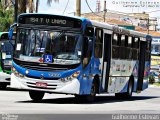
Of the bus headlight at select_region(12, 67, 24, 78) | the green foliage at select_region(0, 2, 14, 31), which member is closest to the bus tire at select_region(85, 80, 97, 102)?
the bus headlight at select_region(12, 67, 24, 78)

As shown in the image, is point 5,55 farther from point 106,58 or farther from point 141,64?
point 106,58

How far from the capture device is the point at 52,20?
2239 cm

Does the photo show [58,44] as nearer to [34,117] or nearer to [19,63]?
[19,63]

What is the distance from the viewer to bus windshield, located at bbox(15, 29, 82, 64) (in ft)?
72.0

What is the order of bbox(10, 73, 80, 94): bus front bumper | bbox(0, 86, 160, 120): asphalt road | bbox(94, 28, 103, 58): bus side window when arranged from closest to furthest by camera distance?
bbox(0, 86, 160, 120): asphalt road, bbox(10, 73, 80, 94): bus front bumper, bbox(94, 28, 103, 58): bus side window

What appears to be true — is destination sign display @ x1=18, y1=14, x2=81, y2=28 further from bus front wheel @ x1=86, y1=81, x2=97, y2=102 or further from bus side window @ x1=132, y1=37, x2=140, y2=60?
bus side window @ x1=132, y1=37, x2=140, y2=60

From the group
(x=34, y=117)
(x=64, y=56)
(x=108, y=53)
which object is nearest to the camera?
(x=34, y=117)

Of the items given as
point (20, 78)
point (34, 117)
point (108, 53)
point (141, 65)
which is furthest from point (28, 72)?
point (141, 65)

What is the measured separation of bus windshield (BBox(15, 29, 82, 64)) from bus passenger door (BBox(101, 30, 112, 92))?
2581 millimetres

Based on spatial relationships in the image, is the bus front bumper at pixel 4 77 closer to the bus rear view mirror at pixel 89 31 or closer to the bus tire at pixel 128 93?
the bus tire at pixel 128 93

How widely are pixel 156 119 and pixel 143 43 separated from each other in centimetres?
1424

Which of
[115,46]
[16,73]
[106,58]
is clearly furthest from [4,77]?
[16,73]

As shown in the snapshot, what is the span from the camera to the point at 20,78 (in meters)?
22.3

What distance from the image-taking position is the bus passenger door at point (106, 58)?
24.5 m
